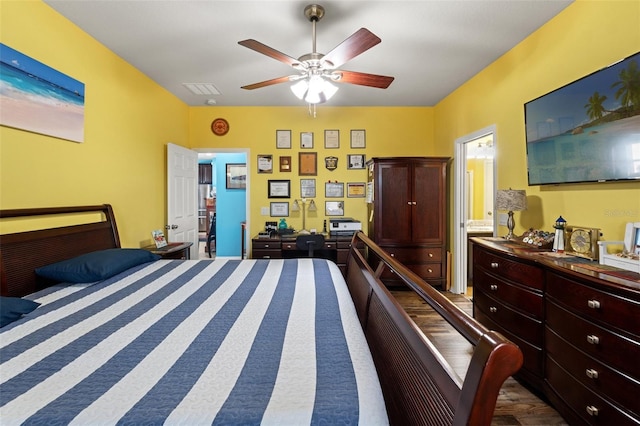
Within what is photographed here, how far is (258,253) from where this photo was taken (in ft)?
13.1

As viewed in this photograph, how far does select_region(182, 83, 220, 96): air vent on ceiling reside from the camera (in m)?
3.56

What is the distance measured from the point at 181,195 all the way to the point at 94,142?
143 centimetres

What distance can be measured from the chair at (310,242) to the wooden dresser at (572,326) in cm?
202

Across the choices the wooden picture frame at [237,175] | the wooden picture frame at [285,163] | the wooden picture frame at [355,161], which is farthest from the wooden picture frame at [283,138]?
the wooden picture frame at [237,175]

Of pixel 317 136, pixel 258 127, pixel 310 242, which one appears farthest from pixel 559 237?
pixel 258 127

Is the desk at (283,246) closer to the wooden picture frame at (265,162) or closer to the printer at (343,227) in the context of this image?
the printer at (343,227)

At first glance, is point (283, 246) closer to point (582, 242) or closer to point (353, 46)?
point (353, 46)

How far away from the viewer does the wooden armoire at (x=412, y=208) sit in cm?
390

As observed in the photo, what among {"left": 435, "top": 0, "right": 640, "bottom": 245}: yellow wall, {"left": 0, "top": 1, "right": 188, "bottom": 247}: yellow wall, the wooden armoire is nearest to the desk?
the wooden armoire

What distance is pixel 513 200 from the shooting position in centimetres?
239

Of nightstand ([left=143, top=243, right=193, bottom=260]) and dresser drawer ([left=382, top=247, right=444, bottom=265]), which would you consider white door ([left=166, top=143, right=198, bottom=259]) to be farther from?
dresser drawer ([left=382, top=247, right=444, bottom=265])

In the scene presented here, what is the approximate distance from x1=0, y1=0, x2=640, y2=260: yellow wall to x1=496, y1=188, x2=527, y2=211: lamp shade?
0.50 feet

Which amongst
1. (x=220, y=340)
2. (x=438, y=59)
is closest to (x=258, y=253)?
(x=220, y=340)

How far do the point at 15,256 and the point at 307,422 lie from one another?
2171 mm
